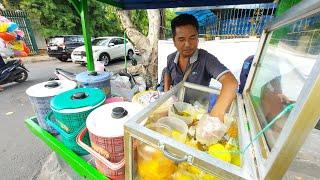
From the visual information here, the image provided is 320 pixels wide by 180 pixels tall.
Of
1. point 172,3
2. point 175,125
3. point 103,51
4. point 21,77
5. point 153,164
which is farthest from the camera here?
point 103,51

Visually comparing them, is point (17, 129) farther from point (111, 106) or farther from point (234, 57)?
point (234, 57)

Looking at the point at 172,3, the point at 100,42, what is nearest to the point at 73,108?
the point at 172,3

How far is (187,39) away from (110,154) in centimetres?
121

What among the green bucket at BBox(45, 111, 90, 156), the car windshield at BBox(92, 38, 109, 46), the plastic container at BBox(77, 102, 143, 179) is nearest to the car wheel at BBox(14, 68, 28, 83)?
the car windshield at BBox(92, 38, 109, 46)

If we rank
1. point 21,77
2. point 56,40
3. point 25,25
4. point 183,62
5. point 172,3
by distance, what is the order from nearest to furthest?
point 183,62 < point 172,3 < point 21,77 < point 56,40 < point 25,25

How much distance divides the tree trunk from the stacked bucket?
14.6 ft

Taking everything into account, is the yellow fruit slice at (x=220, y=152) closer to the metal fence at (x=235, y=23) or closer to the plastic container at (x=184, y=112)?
the plastic container at (x=184, y=112)

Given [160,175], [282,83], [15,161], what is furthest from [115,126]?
[15,161]

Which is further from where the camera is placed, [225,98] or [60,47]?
[60,47]

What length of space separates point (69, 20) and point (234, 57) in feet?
43.4

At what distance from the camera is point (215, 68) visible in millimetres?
1748

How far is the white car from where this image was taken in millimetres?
9859

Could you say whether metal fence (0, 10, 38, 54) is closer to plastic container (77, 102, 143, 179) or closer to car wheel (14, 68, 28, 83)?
car wheel (14, 68, 28, 83)

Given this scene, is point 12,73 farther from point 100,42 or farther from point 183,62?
point 183,62
